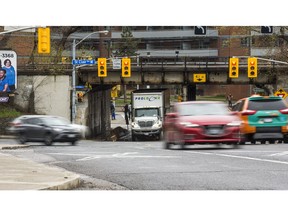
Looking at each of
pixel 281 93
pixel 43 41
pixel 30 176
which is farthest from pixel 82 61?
pixel 281 93

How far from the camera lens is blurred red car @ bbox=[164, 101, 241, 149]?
920 cm

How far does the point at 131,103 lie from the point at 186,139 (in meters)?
Result: 1.05

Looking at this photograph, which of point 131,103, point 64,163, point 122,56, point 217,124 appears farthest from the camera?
point 64,163

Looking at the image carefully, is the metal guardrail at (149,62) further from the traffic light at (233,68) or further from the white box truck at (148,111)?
the white box truck at (148,111)

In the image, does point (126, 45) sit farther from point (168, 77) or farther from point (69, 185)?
point (69, 185)

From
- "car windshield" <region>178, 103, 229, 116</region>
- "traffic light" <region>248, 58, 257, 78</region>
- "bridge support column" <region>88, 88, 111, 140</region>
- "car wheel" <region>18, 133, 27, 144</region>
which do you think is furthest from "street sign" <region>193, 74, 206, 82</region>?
"car wheel" <region>18, 133, 27, 144</region>

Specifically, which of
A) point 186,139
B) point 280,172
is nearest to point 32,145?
point 186,139

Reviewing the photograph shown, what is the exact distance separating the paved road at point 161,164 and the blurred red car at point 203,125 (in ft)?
1.28

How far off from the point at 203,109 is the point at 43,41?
98.4 inches

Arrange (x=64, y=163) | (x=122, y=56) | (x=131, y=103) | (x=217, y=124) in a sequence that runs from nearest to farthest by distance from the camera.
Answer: (x=217, y=124) < (x=131, y=103) < (x=122, y=56) < (x=64, y=163)

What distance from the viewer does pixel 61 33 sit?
440 inches

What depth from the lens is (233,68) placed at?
10242 mm

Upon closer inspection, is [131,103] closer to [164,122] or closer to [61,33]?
[164,122]

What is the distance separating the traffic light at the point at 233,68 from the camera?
10.1 meters
